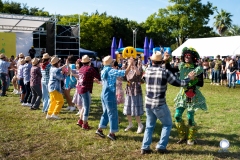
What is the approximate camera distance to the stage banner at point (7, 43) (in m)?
19.6

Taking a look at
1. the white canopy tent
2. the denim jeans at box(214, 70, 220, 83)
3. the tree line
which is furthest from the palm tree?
the denim jeans at box(214, 70, 220, 83)

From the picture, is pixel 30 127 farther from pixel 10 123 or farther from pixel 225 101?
pixel 225 101

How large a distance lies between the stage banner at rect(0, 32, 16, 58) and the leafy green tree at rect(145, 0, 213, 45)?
26146mm

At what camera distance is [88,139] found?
19.0ft

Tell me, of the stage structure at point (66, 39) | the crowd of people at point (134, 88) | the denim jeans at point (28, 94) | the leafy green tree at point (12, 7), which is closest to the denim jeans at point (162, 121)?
the crowd of people at point (134, 88)

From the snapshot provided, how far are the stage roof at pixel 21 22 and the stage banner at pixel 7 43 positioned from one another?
3.49 ft

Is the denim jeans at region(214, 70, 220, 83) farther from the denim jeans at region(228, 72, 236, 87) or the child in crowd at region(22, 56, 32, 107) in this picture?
the child in crowd at region(22, 56, 32, 107)

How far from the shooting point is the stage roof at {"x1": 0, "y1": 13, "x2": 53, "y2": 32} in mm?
18344

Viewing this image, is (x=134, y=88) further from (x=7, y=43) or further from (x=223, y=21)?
(x=223, y=21)

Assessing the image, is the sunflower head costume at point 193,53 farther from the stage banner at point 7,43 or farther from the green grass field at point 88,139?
the stage banner at point 7,43

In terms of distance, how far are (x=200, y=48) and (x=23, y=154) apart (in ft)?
69.6

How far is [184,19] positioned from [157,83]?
37089 mm

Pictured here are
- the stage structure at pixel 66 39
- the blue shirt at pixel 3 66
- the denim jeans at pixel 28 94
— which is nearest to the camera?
the denim jeans at pixel 28 94

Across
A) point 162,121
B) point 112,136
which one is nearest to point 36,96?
point 112,136
